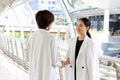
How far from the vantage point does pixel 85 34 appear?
8.82 ft

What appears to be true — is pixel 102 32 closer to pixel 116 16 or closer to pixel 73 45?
pixel 116 16

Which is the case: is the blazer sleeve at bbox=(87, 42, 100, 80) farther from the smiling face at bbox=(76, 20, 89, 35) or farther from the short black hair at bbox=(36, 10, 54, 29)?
the short black hair at bbox=(36, 10, 54, 29)

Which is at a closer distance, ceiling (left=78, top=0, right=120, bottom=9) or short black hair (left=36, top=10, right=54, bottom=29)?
short black hair (left=36, top=10, right=54, bottom=29)

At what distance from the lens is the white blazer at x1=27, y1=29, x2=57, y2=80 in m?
2.64

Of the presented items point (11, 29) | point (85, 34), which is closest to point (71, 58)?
point (85, 34)

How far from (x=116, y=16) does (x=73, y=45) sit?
2.52m

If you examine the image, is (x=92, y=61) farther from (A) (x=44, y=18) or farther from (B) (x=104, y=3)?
(B) (x=104, y=3)

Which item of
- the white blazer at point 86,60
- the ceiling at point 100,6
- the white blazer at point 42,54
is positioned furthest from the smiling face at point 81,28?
the ceiling at point 100,6

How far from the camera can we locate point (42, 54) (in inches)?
106

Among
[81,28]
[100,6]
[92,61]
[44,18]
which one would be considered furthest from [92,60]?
[100,6]

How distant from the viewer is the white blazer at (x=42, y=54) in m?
2.64

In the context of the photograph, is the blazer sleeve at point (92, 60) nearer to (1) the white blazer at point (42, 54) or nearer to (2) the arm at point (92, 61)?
(2) the arm at point (92, 61)

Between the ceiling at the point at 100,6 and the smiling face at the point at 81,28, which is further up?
the ceiling at the point at 100,6

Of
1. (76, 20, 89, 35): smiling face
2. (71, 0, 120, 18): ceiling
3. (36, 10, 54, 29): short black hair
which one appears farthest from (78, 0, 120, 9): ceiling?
(36, 10, 54, 29): short black hair
